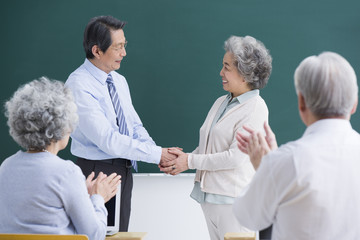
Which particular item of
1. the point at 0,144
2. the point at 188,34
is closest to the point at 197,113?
the point at 188,34

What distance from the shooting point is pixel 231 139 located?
3.27 m

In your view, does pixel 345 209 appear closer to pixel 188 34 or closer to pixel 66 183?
pixel 66 183

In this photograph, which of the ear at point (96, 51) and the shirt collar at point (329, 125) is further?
the ear at point (96, 51)

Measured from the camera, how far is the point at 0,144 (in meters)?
4.70

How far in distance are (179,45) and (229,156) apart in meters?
1.65

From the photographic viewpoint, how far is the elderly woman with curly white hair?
6.81ft

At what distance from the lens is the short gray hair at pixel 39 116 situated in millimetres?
2107

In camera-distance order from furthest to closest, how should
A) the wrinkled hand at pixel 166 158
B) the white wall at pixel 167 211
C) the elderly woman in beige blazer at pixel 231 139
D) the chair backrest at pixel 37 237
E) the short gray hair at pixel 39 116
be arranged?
the white wall at pixel 167 211
the wrinkled hand at pixel 166 158
the elderly woman in beige blazer at pixel 231 139
the short gray hair at pixel 39 116
the chair backrest at pixel 37 237

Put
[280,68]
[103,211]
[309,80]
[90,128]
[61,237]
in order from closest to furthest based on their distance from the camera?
[309,80] → [61,237] → [103,211] → [90,128] → [280,68]

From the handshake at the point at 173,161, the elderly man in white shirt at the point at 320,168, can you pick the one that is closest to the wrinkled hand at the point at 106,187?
the elderly man in white shirt at the point at 320,168

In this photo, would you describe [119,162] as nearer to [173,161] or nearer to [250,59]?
[173,161]

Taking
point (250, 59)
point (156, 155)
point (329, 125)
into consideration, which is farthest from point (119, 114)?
point (329, 125)

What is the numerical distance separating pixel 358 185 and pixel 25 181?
1255 mm

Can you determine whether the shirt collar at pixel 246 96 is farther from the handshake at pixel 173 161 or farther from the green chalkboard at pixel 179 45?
the green chalkboard at pixel 179 45
